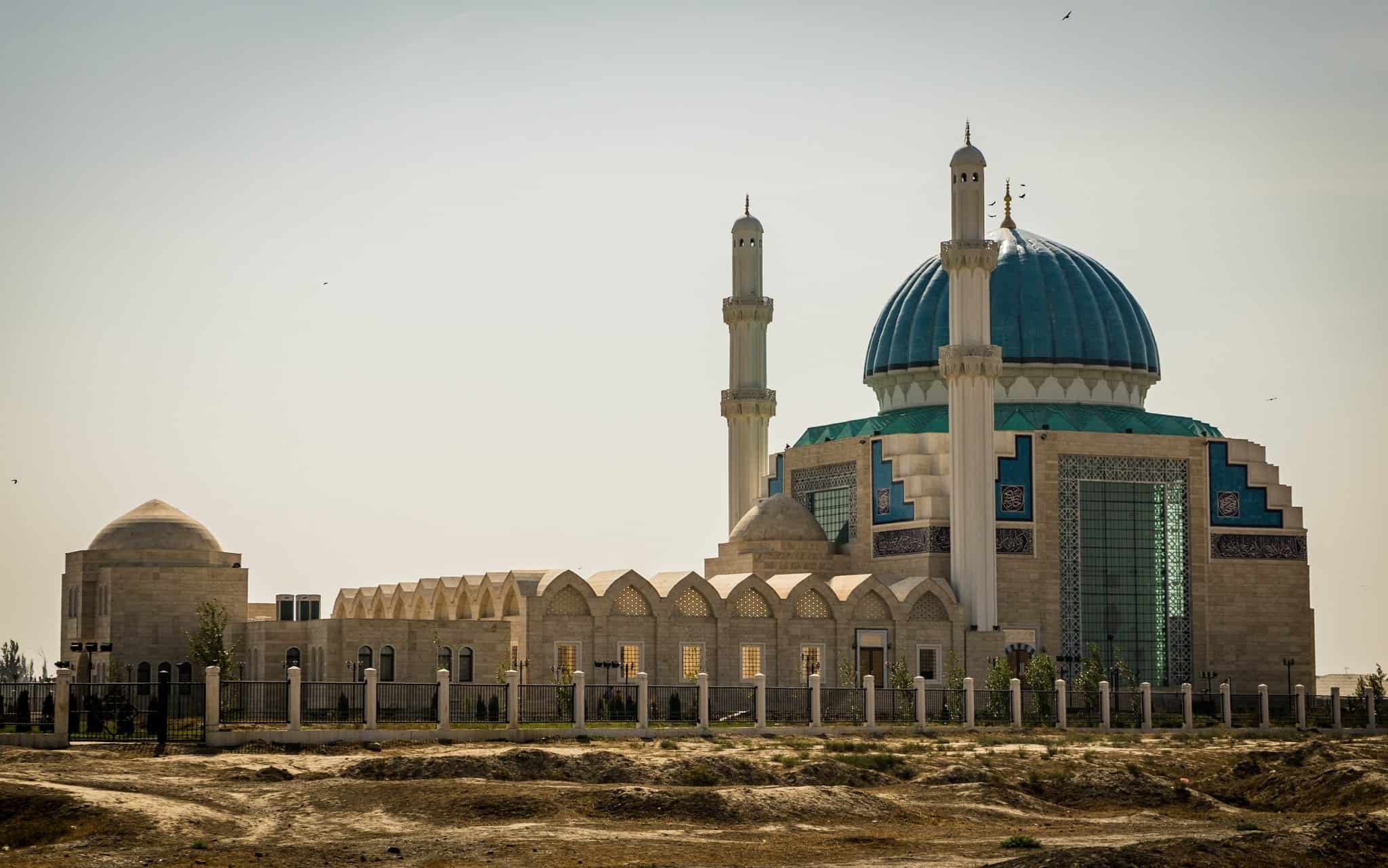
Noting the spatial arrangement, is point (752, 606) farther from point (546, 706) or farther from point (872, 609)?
point (546, 706)

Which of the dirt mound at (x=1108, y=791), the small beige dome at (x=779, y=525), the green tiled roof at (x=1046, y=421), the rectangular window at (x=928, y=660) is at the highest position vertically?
the green tiled roof at (x=1046, y=421)

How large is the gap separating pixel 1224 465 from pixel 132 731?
1284 inches

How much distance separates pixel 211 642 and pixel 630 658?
10348 mm

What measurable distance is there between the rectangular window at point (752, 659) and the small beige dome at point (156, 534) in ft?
48.2

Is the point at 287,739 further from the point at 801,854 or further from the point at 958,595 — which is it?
the point at 958,595

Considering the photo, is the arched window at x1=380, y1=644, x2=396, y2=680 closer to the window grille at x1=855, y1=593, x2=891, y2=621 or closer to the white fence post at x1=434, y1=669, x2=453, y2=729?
the window grille at x1=855, y1=593, x2=891, y2=621

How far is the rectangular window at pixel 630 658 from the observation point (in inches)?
1971

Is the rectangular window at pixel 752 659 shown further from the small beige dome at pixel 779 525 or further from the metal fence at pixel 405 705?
the metal fence at pixel 405 705

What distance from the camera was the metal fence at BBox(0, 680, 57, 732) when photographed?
35875 mm

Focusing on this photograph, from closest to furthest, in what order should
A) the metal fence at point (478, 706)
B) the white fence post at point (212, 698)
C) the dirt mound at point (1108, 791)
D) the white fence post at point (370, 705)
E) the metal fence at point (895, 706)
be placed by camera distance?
the dirt mound at point (1108, 791)
the white fence post at point (212, 698)
the white fence post at point (370, 705)
the metal fence at point (478, 706)
the metal fence at point (895, 706)

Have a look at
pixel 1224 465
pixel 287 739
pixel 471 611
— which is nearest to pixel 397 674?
pixel 471 611

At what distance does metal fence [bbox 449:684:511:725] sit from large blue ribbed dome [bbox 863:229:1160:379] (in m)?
24.2

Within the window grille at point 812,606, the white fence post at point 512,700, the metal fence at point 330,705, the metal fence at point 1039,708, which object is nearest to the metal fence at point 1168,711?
the metal fence at point 1039,708

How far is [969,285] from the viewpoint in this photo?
53.3 metres
